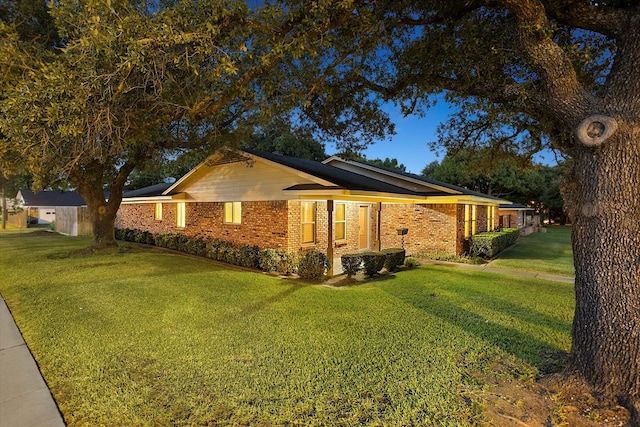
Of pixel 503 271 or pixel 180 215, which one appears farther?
pixel 180 215

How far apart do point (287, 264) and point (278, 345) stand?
5793 mm

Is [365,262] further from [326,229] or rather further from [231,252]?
[231,252]

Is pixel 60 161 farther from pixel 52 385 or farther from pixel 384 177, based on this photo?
pixel 384 177

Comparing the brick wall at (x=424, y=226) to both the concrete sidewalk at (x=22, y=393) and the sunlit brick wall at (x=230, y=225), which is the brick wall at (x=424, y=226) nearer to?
the sunlit brick wall at (x=230, y=225)

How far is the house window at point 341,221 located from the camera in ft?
45.3

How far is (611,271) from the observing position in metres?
3.44

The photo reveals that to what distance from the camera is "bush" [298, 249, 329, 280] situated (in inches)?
385

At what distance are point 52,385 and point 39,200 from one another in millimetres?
41882

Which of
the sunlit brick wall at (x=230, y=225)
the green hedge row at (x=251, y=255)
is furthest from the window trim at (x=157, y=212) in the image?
the green hedge row at (x=251, y=255)

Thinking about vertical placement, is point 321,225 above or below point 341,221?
below

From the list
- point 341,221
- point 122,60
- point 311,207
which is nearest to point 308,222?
point 311,207

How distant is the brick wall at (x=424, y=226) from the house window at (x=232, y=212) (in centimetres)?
659

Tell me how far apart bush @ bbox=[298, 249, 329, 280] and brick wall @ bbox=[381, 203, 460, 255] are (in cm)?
610

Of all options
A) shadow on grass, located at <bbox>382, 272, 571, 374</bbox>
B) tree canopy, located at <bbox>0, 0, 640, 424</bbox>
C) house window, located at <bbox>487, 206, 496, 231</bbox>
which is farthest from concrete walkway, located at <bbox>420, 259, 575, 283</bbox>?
house window, located at <bbox>487, 206, 496, 231</bbox>
